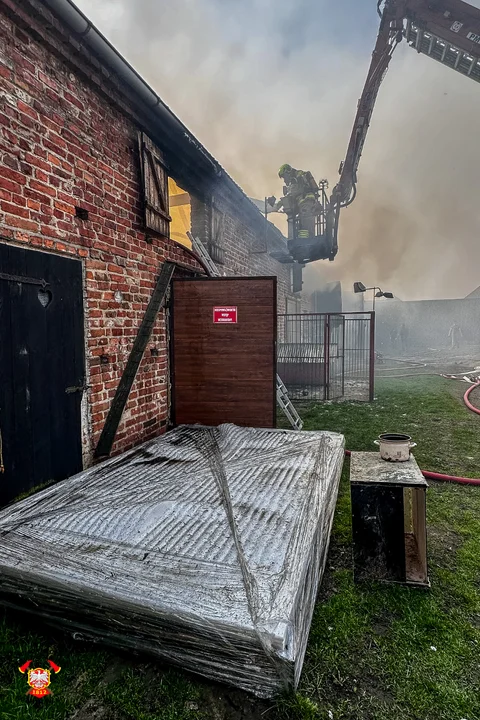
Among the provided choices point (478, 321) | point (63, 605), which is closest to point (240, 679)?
point (63, 605)

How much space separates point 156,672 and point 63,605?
1.68ft

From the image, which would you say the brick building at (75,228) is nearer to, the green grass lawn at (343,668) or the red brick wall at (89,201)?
the red brick wall at (89,201)

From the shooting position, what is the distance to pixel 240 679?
58.5 inches

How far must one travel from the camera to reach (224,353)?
15.3 feet

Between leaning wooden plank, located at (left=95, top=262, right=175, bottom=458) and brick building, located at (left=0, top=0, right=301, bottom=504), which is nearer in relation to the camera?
brick building, located at (left=0, top=0, right=301, bottom=504)

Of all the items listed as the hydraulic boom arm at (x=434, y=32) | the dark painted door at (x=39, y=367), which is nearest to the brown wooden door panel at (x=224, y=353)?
the dark painted door at (x=39, y=367)

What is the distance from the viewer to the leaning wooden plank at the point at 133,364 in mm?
3553

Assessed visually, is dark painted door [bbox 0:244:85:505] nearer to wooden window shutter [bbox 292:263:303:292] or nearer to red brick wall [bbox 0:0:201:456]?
red brick wall [bbox 0:0:201:456]

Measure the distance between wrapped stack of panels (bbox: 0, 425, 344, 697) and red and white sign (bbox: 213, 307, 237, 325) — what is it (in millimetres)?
2039

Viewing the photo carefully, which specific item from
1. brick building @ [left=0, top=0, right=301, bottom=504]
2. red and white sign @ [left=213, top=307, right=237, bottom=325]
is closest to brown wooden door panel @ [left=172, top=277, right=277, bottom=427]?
red and white sign @ [left=213, top=307, right=237, bottom=325]

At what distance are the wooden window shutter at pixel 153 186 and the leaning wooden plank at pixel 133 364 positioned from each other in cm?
51

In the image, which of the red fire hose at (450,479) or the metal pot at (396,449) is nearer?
the metal pot at (396,449)

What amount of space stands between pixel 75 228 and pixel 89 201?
329 millimetres

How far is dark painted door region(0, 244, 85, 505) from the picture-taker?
2.60 metres
